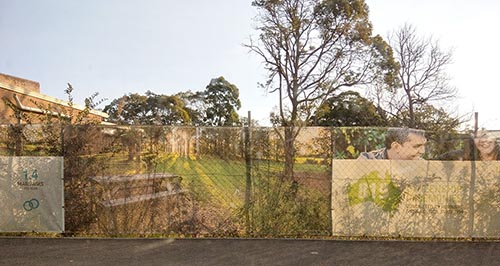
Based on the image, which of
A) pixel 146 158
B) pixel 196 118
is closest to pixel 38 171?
pixel 146 158

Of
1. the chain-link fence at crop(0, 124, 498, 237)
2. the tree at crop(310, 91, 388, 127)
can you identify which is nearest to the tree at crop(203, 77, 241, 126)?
the tree at crop(310, 91, 388, 127)

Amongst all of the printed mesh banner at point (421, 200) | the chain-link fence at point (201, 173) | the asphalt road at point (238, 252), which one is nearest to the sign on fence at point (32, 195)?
the chain-link fence at point (201, 173)

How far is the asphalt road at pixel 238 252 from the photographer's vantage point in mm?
5004

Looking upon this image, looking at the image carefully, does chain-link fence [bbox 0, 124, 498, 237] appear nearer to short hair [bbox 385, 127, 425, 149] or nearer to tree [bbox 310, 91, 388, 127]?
short hair [bbox 385, 127, 425, 149]

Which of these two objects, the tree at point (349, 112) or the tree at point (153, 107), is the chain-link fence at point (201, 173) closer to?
the tree at point (349, 112)

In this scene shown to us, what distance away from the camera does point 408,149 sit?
604cm

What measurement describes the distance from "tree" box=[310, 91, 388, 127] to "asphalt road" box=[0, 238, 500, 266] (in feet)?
48.0

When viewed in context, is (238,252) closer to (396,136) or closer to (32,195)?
(396,136)

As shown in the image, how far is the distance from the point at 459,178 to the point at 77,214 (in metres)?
6.51

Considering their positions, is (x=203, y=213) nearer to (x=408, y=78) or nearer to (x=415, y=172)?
(x=415, y=172)

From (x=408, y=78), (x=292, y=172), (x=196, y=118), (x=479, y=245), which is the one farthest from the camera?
(x=196, y=118)

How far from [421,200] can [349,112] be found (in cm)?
2239

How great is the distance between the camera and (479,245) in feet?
18.8

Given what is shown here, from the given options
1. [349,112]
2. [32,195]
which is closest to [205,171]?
[32,195]
